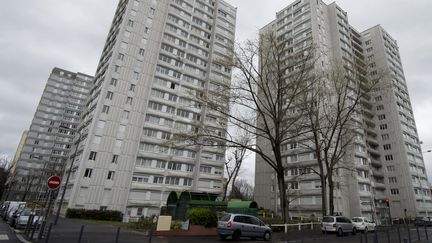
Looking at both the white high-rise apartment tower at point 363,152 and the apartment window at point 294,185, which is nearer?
A: the white high-rise apartment tower at point 363,152

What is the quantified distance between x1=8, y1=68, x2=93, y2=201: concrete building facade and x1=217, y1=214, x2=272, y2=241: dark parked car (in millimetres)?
84915

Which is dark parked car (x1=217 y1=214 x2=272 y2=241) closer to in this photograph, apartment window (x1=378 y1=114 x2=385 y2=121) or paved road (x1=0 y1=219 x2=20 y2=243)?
paved road (x1=0 y1=219 x2=20 y2=243)

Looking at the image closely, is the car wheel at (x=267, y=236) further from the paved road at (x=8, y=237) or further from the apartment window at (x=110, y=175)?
the apartment window at (x=110, y=175)

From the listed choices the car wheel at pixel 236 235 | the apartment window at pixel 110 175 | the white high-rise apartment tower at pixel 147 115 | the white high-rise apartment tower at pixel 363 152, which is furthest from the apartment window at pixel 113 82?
the car wheel at pixel 236 235

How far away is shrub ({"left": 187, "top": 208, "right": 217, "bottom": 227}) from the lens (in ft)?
60.7

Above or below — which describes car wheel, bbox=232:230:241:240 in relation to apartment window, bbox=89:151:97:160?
below

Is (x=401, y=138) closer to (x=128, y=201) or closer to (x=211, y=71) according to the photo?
(x=211, y=71)

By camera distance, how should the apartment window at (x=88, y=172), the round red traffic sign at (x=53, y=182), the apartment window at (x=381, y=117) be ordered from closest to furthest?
the round red traffic sign at (x=53, y=182)
the apartment window at (x=88, y=172)
the apartment window at (x=381, y=117)

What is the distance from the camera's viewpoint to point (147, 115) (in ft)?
149

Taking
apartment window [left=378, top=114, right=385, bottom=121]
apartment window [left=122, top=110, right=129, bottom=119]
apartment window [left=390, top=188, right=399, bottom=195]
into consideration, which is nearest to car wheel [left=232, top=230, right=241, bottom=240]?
apartment window [left=122, top=110, right=129, bottom=119]

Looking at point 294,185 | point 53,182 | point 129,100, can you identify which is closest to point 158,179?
point 129,100

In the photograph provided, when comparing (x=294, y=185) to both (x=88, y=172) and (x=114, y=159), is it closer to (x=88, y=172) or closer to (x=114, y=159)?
(x=114, y=159)

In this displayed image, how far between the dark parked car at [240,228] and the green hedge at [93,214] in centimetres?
2342

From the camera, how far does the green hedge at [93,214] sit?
33062 millimetres
